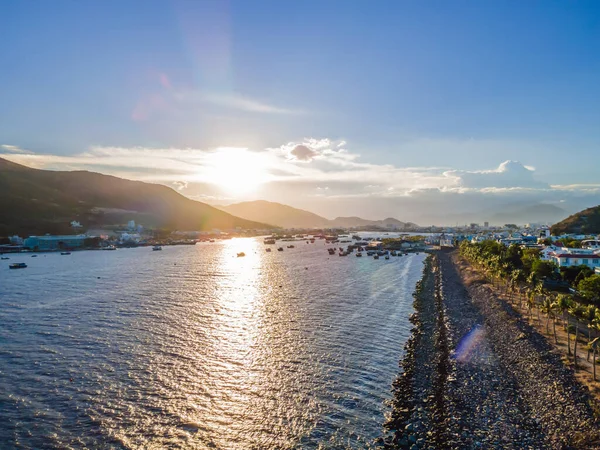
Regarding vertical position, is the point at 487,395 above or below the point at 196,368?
above

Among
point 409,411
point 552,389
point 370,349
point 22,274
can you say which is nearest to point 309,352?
point 370,349

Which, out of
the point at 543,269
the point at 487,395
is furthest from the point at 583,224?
the point at 487,395

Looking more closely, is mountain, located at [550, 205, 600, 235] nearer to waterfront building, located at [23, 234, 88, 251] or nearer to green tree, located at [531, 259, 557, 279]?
green tree, located at [531, 259, 557, 279]

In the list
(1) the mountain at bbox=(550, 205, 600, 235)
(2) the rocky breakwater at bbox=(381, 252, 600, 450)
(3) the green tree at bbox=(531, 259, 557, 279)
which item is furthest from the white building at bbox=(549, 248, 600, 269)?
(1) the mountain at bbox=(550, 205, 600, 235)

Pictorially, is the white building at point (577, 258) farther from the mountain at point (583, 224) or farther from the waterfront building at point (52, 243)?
the waterfront building at point (52, 243)

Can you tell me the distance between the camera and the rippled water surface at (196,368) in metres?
20.9

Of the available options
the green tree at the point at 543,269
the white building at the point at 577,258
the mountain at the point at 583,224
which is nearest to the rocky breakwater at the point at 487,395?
the green tree at the point at 543,269

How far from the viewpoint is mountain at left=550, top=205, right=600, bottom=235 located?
560 feet

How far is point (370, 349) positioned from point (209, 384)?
1618 centimetres

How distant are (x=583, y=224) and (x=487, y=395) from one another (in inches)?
7838

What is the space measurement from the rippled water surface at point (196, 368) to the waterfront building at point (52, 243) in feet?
403

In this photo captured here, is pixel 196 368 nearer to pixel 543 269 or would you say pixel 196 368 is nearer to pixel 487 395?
pixel 487 395

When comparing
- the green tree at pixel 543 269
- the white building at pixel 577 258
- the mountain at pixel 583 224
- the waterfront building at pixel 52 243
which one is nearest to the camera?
the green tree at pixel 543 269

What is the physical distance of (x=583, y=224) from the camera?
17462cm
